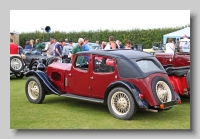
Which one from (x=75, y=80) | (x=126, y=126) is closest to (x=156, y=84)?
(x=126, y=126)

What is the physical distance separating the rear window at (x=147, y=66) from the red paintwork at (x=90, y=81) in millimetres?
165

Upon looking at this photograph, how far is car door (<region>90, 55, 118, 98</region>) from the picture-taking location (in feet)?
20.9

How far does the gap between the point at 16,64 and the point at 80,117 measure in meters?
5.53

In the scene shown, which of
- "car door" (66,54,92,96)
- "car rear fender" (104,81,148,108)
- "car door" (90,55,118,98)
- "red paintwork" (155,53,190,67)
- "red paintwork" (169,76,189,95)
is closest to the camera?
"car rear fender" (104,81,148,108)

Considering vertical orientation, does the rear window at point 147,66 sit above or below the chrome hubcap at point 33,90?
above

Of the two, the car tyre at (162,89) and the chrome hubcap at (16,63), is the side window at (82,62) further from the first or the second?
the chrome hubcap at (16,63)

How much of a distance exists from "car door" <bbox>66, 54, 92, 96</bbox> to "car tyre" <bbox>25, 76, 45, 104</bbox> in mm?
730

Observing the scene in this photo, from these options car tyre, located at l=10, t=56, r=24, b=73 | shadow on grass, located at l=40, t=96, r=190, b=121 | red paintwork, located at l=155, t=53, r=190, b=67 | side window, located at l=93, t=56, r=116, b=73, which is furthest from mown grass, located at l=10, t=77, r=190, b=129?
car tyre, located at l=10, t=56, r=24, b=73

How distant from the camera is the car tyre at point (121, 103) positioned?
5938mm

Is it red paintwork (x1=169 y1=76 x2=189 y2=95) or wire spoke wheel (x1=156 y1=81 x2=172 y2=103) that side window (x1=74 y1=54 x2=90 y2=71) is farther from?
red paintwork (x1=169 y1=76 x2=189 y2=95)

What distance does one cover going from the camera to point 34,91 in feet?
25.0

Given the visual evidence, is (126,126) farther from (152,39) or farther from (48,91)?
(152,39)

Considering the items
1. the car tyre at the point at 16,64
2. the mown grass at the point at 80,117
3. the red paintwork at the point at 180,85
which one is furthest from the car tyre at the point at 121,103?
the car tyre at the point at 16,64

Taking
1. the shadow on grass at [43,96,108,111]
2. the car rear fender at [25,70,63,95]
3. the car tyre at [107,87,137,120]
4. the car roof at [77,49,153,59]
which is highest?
the car roof at [77,49,153,59]
